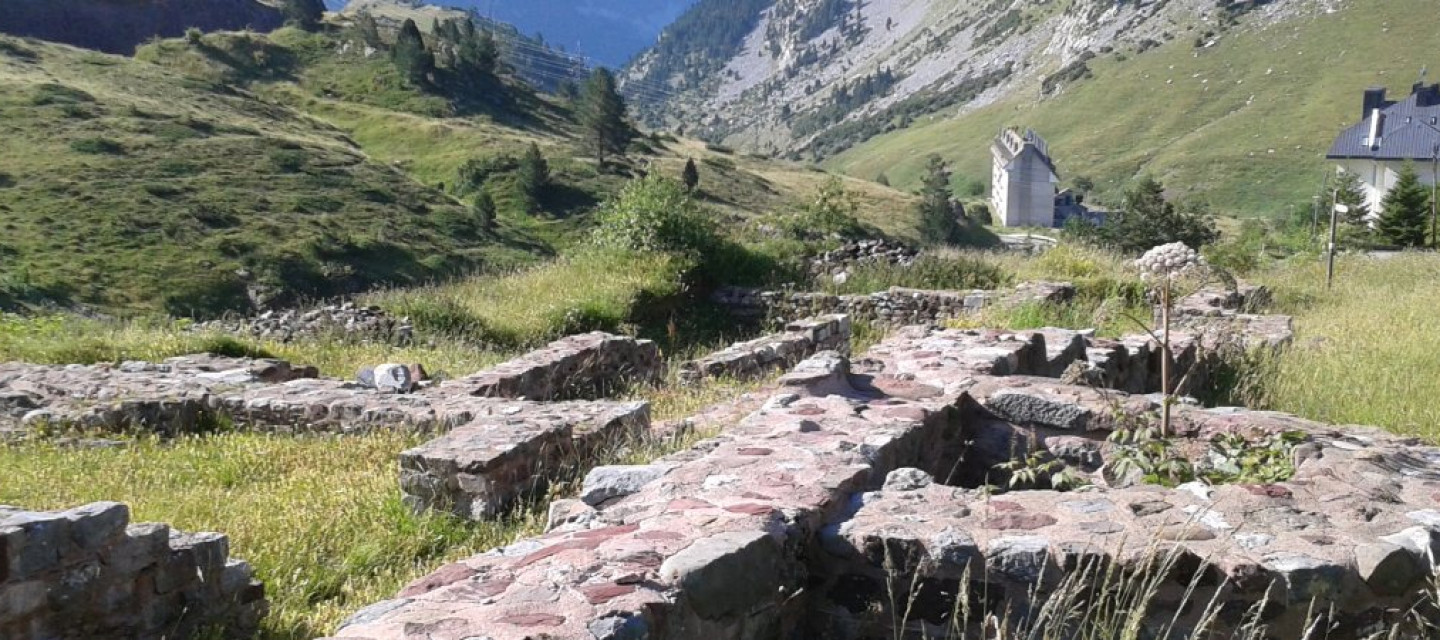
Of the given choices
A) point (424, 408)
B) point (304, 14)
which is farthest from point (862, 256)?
point (304, 14)

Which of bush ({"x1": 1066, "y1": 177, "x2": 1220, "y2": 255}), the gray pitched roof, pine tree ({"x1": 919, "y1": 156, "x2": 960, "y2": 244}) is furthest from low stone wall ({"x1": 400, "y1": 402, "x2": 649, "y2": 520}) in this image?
pine tree ({"x1": 919, "y1": 156, "x2": 960, "y2": 244})

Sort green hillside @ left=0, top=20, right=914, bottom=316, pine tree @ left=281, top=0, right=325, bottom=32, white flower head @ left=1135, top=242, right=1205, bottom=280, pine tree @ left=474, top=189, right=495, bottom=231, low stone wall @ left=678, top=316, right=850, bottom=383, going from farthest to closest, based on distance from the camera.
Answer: pine tree @ left=281, top=0, right=325, bottom=32 → pine tree @ left=474, top=189, right=495, bottom=231 → green hillside @ left=0, top=20, right=914, bottom=316 → low stone wall @ left=678, top=316, right=850, bottom=383 → white flower head @ left=1135, top=242, right=1205, bottom=280

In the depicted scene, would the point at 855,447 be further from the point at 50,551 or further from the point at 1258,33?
the point at 1258,33

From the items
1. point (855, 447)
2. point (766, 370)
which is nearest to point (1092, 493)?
point (855, 447)

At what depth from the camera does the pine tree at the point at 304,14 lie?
283 feet

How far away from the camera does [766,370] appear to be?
1048cm

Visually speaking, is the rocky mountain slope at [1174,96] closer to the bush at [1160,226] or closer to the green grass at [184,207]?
the bush at [1160,226]

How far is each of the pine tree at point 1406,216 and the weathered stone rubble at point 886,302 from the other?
22749 millimetres

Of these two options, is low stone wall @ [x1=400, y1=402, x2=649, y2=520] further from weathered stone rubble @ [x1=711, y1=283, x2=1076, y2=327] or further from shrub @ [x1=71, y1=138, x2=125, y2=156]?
shrub @ [x1=71, y1=138, x2=125, y2=156]

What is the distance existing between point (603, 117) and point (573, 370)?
60977 millimetres

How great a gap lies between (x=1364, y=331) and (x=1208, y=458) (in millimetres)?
6963

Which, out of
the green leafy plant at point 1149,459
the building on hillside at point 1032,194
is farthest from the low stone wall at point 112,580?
the building on hillside at point 1032,194

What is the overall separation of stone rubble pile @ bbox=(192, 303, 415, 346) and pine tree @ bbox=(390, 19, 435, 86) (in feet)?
210

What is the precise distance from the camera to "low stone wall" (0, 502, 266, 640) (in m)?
3.68
